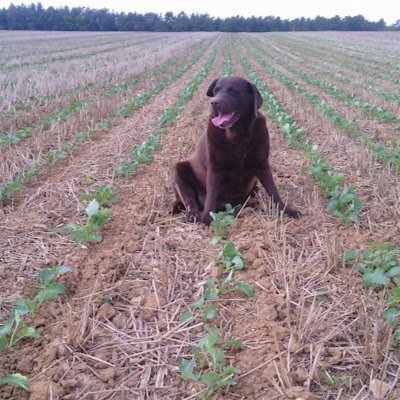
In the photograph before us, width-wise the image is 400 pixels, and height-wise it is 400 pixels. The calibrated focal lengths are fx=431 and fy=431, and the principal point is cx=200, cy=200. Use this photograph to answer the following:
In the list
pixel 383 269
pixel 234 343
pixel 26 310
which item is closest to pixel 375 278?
pixel 383 269

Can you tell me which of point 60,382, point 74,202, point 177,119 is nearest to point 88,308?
point 60,382

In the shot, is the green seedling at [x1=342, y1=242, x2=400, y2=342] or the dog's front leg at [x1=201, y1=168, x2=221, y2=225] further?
the dog's front leg at [x1=201, y1=168, x2=221, y2=225]

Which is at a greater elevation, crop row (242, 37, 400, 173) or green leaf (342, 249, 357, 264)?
green leaf (342, 249, 357, 264)

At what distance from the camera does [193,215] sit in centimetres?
419

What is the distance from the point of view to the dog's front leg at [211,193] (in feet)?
13.3

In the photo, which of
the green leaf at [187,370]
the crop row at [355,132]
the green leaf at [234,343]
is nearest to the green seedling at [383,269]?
the green leaf at [234,343]

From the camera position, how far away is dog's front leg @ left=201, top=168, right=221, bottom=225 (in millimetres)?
4047

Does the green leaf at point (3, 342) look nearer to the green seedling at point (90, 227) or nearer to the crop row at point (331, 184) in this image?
the green seedling at point (90, 227)

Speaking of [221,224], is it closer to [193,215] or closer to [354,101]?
[193,215]

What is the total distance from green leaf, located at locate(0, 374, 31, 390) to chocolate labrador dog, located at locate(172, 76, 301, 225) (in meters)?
2.24

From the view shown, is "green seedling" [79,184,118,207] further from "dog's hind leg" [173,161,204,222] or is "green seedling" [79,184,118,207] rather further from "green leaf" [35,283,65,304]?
"green leaf" [35,283,65,304]

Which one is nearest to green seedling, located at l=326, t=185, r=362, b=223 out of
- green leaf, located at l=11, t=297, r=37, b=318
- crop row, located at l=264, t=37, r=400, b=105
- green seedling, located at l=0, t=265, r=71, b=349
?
green seedling, located at l=0, t=265, r=71, b=349

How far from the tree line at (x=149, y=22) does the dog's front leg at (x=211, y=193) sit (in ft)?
274

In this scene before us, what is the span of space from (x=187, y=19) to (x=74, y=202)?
298 ft
